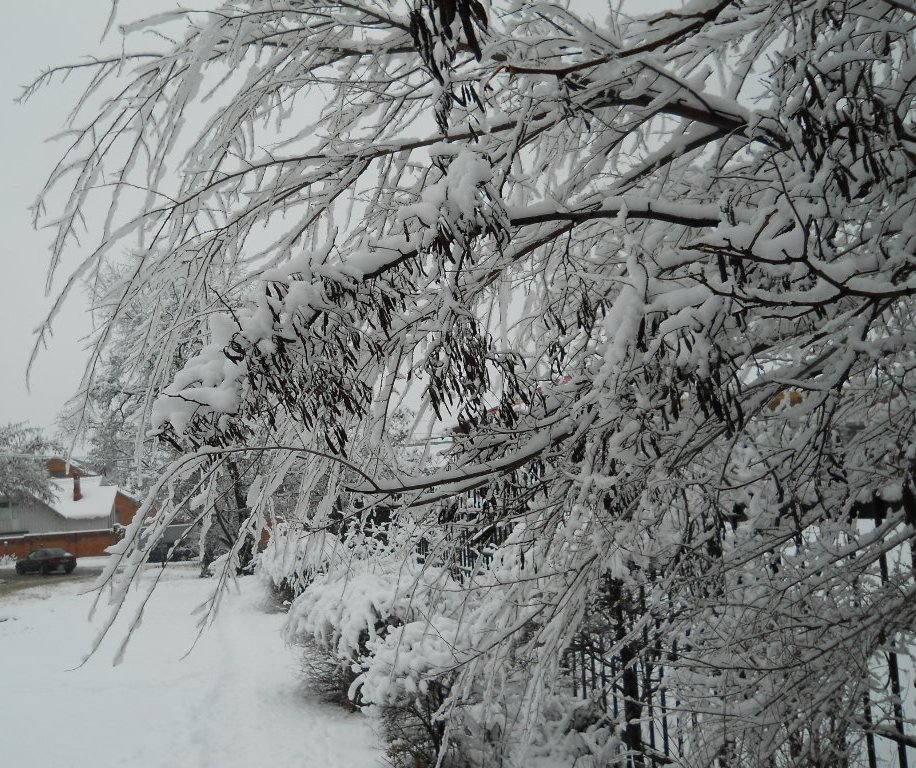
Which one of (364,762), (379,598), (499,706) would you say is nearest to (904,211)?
(499,706)

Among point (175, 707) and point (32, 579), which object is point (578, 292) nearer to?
point (175, 707)

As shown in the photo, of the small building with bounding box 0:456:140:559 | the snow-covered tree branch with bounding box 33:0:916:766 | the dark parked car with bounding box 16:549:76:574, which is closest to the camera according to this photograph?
the snow-covered tree branch with bounding box 33:0:916:766

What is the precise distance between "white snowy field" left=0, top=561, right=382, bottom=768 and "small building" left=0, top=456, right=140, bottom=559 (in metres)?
30.5

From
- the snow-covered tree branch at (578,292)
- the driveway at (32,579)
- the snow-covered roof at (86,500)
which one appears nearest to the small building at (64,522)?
the snow-covered roof at (86,500)

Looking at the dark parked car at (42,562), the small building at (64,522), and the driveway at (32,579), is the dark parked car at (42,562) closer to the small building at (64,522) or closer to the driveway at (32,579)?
the driveway at (32,579)

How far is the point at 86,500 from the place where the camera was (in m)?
42.2

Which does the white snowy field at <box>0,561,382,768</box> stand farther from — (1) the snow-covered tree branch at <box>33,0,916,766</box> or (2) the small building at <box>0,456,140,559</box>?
(2) the small building at <box>0,456,140,559</box>

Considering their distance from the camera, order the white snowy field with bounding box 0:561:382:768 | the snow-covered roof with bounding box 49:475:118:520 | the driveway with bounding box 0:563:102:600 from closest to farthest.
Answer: the white snowy field with bounding box 0:561:382:768
the driveway with bounding box 0:563:102:600
the snow-covered roof with bounding box 49:475:118:520

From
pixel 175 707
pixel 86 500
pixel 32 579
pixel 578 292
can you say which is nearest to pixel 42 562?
→ pixel 32 579

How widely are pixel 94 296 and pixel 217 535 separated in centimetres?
2331

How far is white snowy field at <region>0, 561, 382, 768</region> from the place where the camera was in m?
6.04

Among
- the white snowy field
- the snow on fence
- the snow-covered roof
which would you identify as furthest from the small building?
the snow on fence

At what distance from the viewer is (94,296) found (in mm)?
2438

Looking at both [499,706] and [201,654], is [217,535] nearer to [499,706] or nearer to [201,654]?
[201,654]
